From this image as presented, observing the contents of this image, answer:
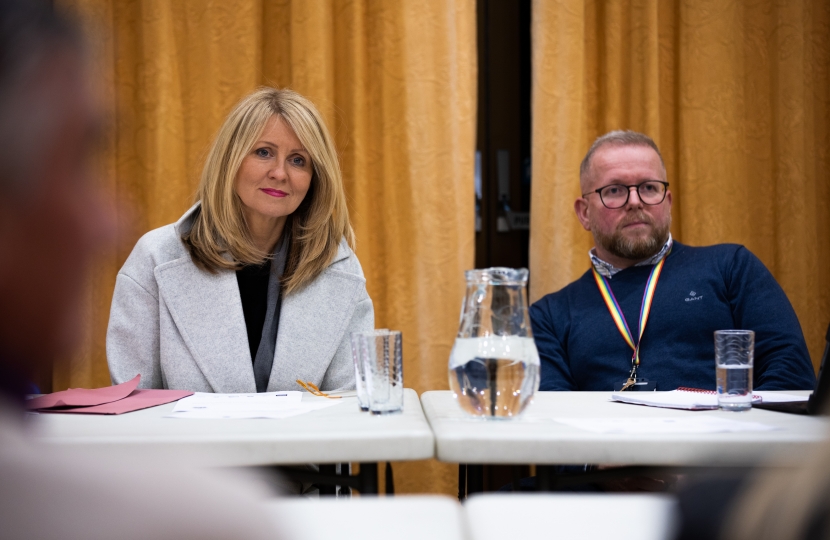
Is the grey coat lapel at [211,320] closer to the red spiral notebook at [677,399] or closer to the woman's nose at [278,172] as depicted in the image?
the woman's nose at [278,172]

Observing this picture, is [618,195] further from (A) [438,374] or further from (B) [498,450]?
(B) [498,450]

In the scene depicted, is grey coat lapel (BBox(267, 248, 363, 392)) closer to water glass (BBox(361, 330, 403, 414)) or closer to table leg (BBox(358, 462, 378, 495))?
water glass (BBox(361, 330, 403, 414))

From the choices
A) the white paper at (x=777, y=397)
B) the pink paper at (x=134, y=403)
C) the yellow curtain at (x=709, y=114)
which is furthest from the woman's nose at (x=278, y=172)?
the white paper at (x=777, y=397)

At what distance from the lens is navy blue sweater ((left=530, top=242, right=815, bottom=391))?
2.04 meters

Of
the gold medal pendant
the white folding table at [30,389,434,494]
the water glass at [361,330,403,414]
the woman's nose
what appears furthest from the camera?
the woman's nose

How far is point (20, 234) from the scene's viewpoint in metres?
0.33

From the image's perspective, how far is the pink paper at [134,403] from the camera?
1343 mm

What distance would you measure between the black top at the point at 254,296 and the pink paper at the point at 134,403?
1.55 ft

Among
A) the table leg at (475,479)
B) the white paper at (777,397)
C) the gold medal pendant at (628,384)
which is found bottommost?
the table leg at (475,479)

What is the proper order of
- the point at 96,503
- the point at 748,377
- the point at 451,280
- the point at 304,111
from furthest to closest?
the point at 451,280, the point at 304,111, the point at 748,377, the point at 96,503

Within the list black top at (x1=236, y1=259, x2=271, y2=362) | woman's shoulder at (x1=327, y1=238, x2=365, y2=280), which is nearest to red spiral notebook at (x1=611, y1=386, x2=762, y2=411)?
woman's shoulder at (x1=327, y1=238, x2=365, y2=280)

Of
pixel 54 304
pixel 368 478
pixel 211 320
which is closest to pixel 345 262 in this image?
pixel 211 320

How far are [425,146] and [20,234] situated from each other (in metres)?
2.65

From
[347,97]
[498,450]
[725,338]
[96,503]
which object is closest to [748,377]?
[725,338]
